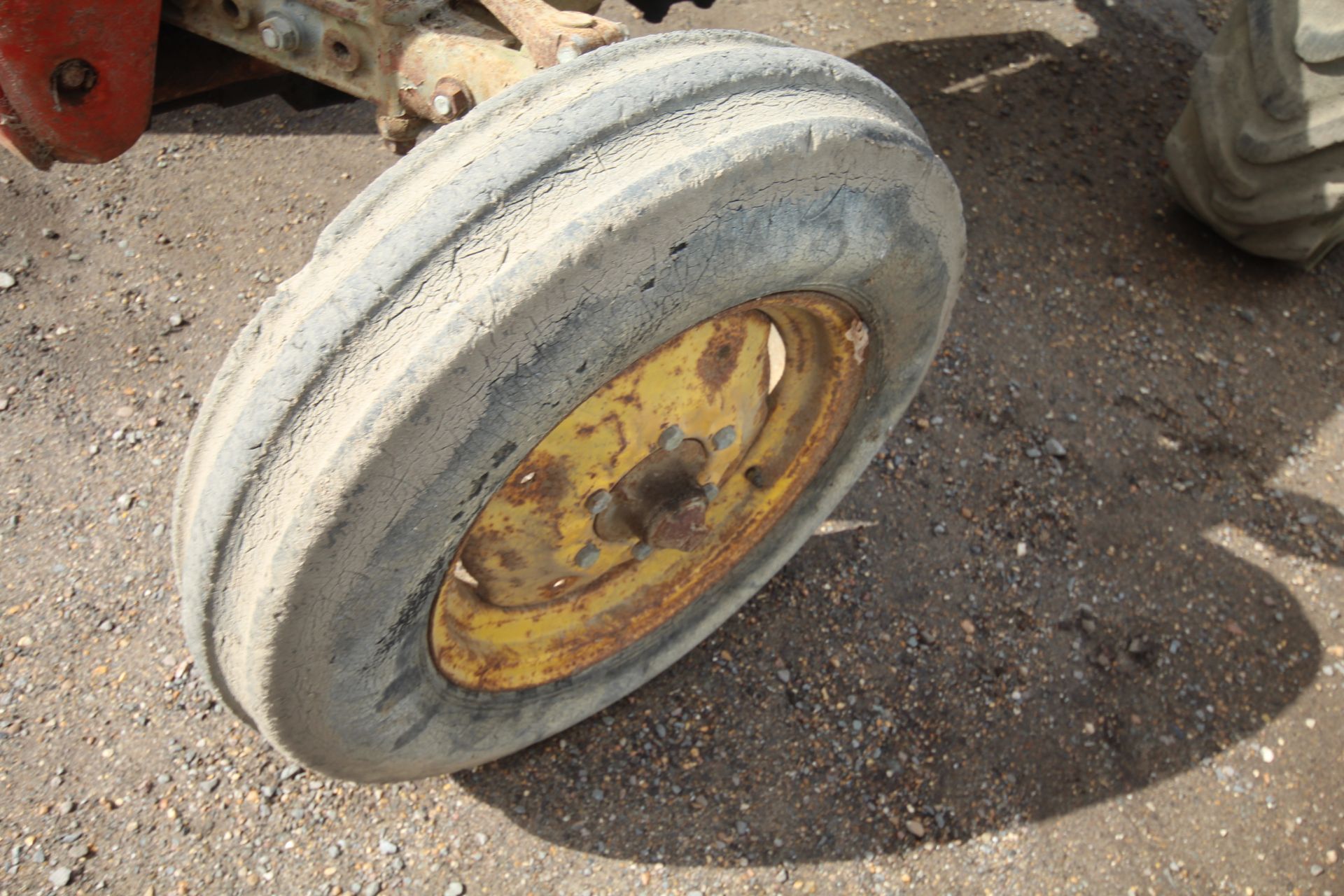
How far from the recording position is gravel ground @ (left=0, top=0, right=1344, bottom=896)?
192 cm

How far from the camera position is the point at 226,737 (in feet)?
6.54

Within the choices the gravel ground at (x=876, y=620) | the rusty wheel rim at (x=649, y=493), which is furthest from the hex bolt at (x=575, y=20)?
the gravel ground at (x=876, y=620)

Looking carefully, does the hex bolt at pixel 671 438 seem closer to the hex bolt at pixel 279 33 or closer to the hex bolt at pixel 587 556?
the hex bolt at pixel 587 556

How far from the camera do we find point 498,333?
1061 mm

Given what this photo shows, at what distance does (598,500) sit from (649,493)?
0.11 metres

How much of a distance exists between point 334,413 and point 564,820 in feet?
3.85

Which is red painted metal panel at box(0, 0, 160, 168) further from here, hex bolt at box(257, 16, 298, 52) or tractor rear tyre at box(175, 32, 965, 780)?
tractor rear tyre at box(175, 32, 965, 780)

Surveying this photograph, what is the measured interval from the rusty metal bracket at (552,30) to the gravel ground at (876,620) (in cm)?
121

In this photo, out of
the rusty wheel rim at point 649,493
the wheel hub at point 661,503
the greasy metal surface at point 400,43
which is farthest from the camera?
the wheel hub at point 661,503

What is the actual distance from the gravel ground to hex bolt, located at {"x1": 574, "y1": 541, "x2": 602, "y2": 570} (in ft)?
1.65

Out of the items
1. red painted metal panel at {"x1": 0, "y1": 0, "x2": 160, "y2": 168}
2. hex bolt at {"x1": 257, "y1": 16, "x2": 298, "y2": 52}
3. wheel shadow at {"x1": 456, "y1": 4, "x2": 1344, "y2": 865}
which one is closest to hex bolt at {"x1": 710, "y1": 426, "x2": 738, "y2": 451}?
wheel shadow at {"x1": 456, "y1": 4, "x2": 1344, "y2": 865}

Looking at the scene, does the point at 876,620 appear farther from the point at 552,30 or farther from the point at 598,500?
the point at 552,30

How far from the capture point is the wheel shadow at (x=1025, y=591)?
201cm

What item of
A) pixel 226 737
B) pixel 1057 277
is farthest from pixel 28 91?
pixel 1057 277
